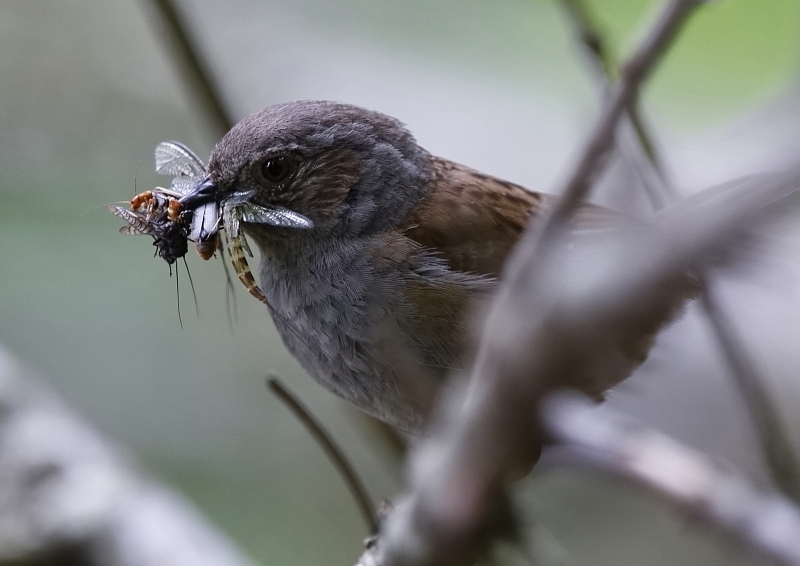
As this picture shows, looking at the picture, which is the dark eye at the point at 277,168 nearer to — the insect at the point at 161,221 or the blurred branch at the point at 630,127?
the insect at the point at 161,221

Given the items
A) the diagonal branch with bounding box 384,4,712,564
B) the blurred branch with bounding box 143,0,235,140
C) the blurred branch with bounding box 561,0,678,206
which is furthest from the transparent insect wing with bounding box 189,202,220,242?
the diagonal branch with bounding box 384,4,712,564

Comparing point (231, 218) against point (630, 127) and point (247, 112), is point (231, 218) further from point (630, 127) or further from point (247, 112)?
point (247, 112)

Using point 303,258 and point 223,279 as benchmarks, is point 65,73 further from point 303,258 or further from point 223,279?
point 303,258

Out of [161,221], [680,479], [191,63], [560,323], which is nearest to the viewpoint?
[560,323]

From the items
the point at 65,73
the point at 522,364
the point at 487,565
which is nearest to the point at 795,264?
the point at 522,364

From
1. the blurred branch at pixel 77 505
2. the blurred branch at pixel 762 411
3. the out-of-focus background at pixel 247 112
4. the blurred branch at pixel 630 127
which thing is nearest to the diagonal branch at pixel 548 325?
the blurred branch at pixel 630 127

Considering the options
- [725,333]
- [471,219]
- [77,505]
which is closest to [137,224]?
[471,219]
